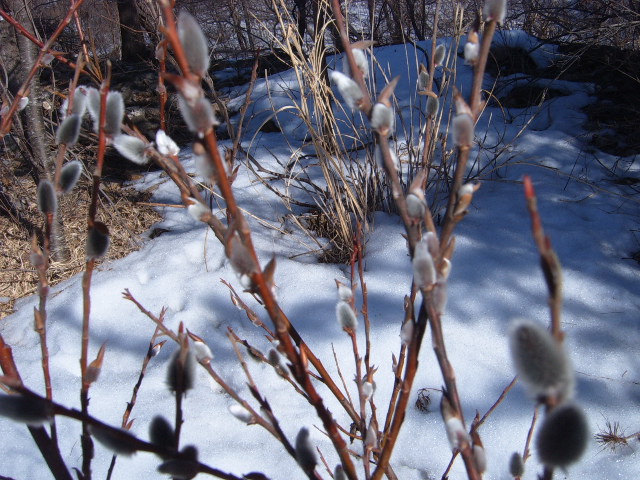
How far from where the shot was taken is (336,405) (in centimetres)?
110

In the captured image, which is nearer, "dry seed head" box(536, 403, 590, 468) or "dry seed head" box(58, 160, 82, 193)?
"dry seed head" box(536, 403, 590, 468)

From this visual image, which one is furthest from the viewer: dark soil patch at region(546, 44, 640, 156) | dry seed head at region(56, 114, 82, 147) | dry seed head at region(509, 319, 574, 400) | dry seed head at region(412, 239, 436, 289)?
dark soil patch at region(546, 44, 640, 156)

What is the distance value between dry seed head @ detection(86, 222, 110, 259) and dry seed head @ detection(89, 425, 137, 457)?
0.17 meters

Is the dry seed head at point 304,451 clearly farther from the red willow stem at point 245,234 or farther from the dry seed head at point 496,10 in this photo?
the dry seed head at point 496,10

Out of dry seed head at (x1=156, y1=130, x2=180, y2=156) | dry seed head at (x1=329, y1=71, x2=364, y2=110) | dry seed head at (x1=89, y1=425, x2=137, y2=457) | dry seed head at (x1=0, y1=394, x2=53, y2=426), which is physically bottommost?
dry seed head at (x1=89, y1=425, x2=137, y2=457)

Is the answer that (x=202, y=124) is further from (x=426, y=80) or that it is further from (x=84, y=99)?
(x=426, y=80)

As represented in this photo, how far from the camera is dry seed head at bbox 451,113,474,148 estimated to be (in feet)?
1.28

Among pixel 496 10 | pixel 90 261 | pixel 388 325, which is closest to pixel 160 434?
pixel 90 261

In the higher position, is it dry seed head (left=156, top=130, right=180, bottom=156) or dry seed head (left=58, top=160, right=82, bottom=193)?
dry seed head (left=156, top=130, right=180, bottom=156)

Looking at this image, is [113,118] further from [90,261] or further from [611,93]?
[611,93]

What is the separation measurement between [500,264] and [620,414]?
0.56 metres

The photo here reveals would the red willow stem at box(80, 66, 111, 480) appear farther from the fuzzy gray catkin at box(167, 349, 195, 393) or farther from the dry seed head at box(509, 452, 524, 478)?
the dry seed head at box(509, 452, 524, 478)

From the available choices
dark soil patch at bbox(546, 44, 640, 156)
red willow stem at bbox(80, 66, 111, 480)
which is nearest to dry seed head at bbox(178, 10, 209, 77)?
red willow stem at bbox(80, 66, 111, 480)

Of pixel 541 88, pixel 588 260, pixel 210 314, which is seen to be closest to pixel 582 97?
pixel 541 88
